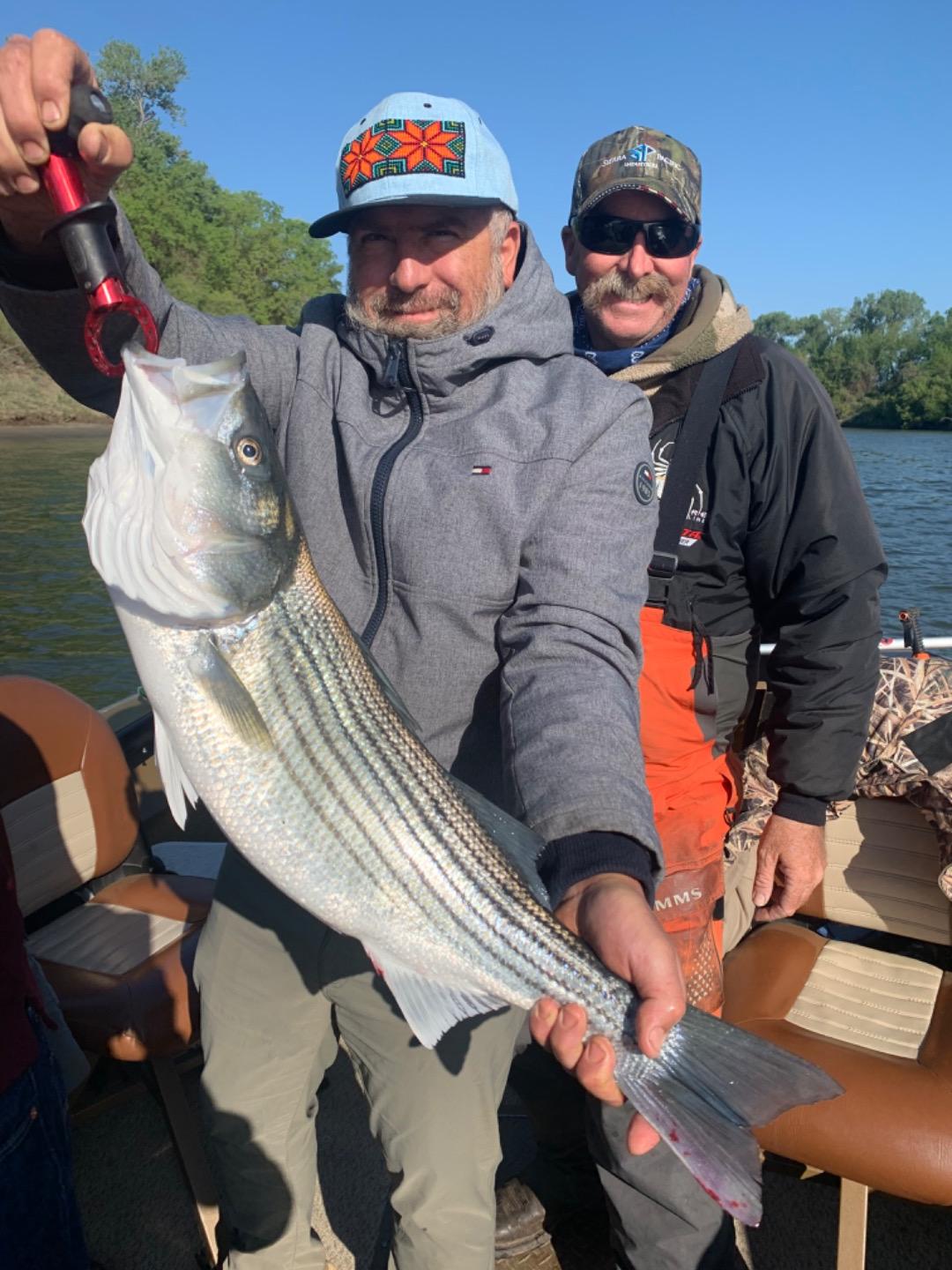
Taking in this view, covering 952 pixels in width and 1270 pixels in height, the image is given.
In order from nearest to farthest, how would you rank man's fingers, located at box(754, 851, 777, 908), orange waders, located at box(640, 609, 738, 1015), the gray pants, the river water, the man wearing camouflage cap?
the gray pants < orange waders, located at box(640, 609, 738, 1015) < the man wearing camouflage cap < man's fingers, located at box(754, 851, 777, 908) < the river water

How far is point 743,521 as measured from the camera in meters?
3.34

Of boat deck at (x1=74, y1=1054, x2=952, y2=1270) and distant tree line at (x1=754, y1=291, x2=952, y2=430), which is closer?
boat deck at (x1=74, y1=1054, x2=952, y2=1270)

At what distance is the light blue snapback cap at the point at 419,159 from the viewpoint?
245 cm

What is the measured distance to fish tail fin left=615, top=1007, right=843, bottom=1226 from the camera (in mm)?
1852

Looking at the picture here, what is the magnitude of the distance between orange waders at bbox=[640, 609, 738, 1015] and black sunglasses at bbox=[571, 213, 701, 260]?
152 centimetres

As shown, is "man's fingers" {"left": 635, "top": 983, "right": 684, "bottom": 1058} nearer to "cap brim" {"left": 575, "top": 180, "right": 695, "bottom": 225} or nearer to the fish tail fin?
the fish tail fin

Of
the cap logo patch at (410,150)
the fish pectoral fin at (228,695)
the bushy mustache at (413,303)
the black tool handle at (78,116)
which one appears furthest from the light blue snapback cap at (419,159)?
the fish pectoral fin at (228,695)

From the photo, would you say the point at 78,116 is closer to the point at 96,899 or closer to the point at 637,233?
the point at 637,233

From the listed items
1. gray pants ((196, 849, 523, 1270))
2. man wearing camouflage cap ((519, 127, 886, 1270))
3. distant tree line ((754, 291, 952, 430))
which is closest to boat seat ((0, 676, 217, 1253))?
gray pants ((196, 849, 523, 1270))

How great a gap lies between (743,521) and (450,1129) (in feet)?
7.48

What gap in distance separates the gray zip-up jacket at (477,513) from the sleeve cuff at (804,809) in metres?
1.50

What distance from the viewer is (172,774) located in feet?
7.04

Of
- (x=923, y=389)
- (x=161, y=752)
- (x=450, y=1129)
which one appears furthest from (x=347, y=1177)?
(x=923, y=389)

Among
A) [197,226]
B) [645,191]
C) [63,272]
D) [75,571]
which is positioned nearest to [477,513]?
[63,272]
